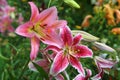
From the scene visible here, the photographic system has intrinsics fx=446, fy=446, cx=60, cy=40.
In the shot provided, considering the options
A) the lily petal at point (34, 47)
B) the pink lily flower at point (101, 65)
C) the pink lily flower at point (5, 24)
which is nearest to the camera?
the lily petal at point (34, 47)

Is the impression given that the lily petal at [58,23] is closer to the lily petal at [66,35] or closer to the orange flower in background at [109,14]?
the lily petal at [66,35]

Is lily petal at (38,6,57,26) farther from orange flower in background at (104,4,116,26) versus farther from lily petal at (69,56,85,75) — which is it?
orange flower in background at (104,4,116,26)

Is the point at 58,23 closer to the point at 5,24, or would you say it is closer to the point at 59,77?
the point at 59,77

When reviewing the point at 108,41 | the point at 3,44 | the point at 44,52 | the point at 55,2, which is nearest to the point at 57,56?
the point at 44,52

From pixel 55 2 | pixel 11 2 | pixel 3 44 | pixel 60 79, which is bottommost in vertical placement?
pixel 3 44

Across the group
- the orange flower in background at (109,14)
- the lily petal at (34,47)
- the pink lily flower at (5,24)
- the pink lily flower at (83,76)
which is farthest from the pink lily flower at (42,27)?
the pink lily flower at (5,24)

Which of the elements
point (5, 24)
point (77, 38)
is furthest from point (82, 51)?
point (5, 24)

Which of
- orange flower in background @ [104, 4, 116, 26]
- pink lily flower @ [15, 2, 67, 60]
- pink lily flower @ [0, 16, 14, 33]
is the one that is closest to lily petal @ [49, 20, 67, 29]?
pink lily flower @ [15, 2, 67, 60]

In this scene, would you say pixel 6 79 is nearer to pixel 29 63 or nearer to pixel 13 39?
pixel 29 63
